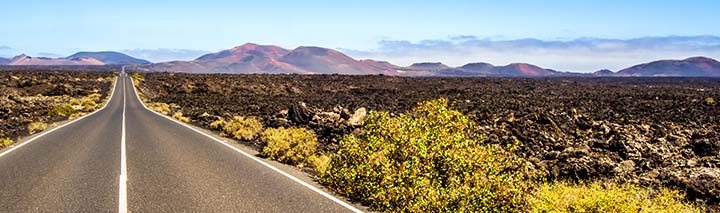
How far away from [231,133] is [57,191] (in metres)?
12.0

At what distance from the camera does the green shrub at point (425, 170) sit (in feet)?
28.3

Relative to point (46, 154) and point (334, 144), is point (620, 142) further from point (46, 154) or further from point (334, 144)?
point (46, 154)

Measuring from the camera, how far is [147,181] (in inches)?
434

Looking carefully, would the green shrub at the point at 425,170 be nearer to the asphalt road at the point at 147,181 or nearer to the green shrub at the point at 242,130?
the asphalt road at the point at 147,181

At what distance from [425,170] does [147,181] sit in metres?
5.89

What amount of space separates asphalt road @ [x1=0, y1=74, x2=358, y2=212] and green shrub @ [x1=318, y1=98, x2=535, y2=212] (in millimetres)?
695

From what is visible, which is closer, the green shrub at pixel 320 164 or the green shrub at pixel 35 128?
the green shrub at pixel 320 164

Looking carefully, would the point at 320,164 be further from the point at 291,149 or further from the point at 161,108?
the point at 161,108

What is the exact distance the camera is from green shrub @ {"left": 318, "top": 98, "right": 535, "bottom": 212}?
8.64 meters

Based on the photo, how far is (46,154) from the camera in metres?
15.2

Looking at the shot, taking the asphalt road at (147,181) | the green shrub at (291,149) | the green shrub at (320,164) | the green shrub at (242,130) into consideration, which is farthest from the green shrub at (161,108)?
the green shrub at (320,164)

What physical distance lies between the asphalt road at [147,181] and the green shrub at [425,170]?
70cm

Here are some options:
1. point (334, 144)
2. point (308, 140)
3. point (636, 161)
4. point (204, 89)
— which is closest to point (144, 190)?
point (308, 140)

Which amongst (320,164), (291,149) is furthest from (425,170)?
(291,149)
